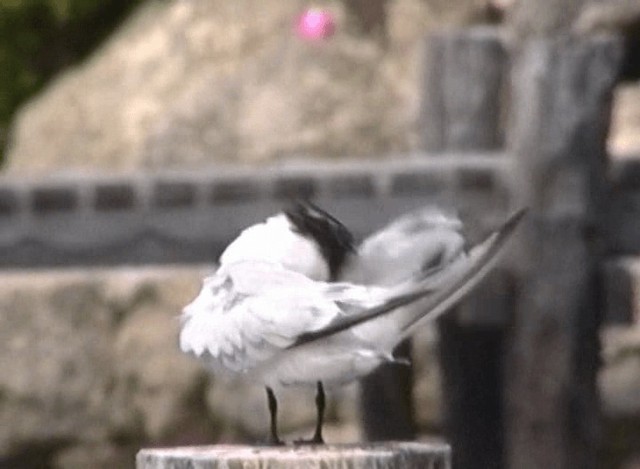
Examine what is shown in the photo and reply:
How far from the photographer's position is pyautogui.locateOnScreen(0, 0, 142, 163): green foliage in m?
12.9

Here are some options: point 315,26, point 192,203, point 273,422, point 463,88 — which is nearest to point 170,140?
point 315,26

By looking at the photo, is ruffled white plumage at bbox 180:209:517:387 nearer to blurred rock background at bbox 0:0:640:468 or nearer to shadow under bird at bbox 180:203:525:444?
shadow under bird at bbox 180:203:525:444

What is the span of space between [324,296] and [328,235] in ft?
0.42

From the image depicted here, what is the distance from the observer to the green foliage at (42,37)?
12914 mm

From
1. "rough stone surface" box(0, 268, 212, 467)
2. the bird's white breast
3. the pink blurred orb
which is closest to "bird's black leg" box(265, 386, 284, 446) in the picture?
the bird's white breast

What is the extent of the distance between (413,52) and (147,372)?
390 cm

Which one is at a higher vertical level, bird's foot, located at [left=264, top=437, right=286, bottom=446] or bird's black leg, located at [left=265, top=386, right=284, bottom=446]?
bird's black leg, located at [left=265, top=386, right=284, bottom=446]

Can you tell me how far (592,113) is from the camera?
22.2 feet

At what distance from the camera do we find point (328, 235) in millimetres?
3709

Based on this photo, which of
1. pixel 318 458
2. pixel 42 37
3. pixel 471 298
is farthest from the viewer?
pixel 42 37

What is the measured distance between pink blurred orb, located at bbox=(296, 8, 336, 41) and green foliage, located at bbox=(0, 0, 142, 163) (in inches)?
83.2

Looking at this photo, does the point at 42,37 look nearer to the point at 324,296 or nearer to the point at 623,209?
the point at 623,209

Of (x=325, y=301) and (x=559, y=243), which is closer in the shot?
(x=325, y=301)

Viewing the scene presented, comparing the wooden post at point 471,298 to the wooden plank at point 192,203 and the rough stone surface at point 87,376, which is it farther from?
the rough stone surface at point 87,376
